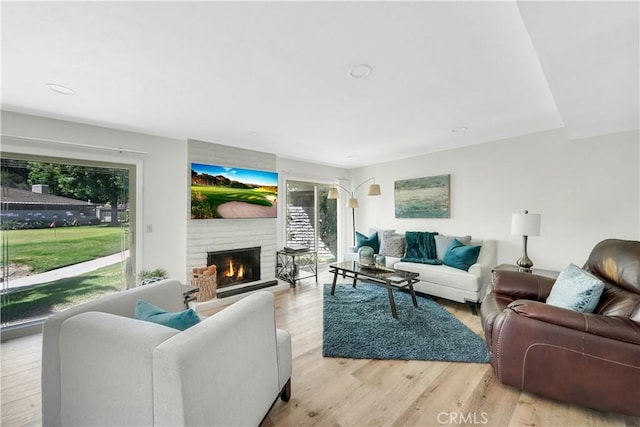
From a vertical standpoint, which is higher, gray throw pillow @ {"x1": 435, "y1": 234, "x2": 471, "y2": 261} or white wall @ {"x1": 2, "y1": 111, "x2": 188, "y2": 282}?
white wall @ {"x1": 2, "y1": 111, "x2": 188, "y2": 282}

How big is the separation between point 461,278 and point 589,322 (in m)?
1.69

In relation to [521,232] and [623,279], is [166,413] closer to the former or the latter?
[623,279]

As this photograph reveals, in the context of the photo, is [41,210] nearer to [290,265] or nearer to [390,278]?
[290,265]

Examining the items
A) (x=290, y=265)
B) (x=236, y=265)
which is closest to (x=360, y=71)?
(x=236, y=265)

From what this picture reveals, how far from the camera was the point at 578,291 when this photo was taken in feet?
6.04

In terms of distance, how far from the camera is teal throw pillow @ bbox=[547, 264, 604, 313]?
5.83ft

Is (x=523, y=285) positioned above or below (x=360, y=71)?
below

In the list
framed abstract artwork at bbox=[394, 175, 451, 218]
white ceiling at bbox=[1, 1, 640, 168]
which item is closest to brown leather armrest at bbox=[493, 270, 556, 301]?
white ceiling at bbox=[1, 1, 640, 168]

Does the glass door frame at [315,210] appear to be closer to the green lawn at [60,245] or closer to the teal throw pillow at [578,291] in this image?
the green lawn at [60,245]

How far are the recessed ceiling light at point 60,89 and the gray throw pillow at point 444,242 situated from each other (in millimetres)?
4616

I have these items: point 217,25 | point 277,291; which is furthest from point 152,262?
point 217,25

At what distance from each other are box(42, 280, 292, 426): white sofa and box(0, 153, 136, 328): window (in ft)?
6.88

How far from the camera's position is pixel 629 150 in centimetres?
283

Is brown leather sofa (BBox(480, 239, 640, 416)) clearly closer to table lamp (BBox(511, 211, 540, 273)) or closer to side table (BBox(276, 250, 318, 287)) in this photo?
table lamp (BBox(511, 211, 540, 273))
